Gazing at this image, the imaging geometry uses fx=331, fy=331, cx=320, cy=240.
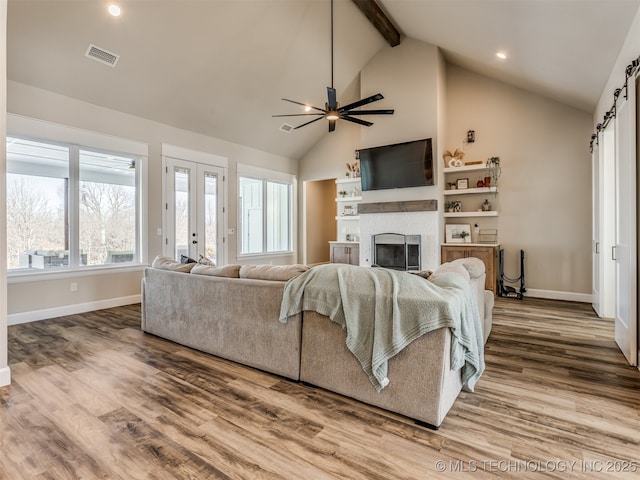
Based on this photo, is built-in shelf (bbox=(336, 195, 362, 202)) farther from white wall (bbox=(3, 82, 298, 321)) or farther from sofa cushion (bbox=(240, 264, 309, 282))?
sofa cushion (bbox=(240, 264, 309, 282))

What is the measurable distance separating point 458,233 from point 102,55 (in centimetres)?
615

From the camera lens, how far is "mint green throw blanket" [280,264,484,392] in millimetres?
1904

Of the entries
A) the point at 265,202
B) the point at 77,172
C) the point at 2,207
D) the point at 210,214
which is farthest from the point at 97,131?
the point at 265,202

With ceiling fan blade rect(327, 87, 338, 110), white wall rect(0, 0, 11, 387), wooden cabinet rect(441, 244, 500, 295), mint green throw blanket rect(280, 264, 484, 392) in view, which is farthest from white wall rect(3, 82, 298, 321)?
wooden cabinet rect(441, 244, 500, 295)

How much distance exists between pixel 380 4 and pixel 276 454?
6016 mm

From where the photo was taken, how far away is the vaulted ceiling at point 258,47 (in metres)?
3.57

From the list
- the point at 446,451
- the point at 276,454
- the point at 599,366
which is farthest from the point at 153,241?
the point at 599,366

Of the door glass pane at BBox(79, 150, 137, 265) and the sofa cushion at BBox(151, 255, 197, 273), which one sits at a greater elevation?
the door glass pane at BBox(79, 150, 137, 265)

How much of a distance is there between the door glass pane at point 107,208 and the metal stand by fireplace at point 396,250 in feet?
14.1

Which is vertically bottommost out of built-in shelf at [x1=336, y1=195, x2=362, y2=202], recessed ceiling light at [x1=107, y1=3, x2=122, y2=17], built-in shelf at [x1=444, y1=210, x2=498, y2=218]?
built-in shelf at [x1=444, y1=210, x2=498, y2=218]

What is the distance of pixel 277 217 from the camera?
823cm

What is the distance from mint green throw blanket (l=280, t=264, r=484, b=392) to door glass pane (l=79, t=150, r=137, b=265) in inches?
159

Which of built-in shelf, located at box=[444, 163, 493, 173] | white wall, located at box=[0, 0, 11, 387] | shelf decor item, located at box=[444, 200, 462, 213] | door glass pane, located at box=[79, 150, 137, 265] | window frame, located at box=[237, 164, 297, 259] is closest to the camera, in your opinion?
white wall, located at box=[0, 0, 11, 387]

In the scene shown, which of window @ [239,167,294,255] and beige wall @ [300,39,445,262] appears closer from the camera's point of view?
beige wall @ [300,39,445,262]
